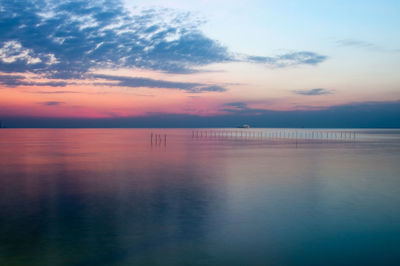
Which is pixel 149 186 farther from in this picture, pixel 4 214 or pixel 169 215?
pixel 4 214

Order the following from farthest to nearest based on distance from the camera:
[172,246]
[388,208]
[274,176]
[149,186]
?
[274,176] < [149,186] < [388,208] < [172,246]

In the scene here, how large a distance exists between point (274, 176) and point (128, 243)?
47.5 feet

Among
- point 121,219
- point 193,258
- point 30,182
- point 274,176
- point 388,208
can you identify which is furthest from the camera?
point 274,176

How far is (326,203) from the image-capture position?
46.2 ft

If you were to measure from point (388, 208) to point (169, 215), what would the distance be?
346 inches

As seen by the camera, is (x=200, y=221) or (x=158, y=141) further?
(x=158, y=141)

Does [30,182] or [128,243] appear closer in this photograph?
[128,243]

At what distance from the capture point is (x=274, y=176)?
2189 centimetres

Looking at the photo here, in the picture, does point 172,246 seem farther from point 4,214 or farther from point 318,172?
point 318,172

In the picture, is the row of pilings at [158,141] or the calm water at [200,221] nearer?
the calm water at [200,221]

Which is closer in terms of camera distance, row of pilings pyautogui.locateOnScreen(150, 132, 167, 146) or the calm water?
the calm water

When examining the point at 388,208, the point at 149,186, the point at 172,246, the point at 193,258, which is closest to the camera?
the point at 193,258

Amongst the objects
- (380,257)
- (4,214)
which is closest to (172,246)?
(380,257)

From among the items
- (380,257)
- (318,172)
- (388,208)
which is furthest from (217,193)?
(318,172)
